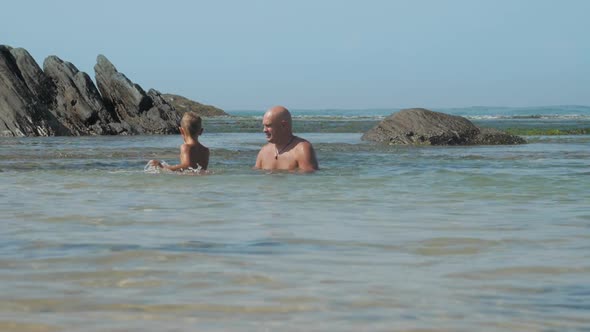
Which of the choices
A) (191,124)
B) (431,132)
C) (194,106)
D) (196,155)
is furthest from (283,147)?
(194,106)

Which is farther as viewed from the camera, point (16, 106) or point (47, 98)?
point (47, 98)

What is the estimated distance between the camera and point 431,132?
25.3 meters

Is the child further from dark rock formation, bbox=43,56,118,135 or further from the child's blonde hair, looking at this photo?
dark rock formation, bbox=43,56,118,135

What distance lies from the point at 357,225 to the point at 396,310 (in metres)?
3.03

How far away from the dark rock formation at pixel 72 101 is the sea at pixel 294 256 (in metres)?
25.8

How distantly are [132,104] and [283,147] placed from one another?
28.1 m

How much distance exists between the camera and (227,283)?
445cm

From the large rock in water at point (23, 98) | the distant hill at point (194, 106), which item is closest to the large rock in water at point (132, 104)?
the large rock in water at point (23, 98)

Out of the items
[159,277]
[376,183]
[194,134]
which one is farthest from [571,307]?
[194,134]

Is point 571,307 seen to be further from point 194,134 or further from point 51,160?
point 51,160

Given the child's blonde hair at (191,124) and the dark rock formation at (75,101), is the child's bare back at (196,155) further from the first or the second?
the dark rock formation at (75,101)

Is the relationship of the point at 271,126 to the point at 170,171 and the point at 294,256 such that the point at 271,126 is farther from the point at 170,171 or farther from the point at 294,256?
the point at 294,256

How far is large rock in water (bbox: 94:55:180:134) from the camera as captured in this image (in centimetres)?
3919

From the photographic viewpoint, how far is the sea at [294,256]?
3.78 metres
